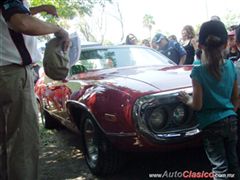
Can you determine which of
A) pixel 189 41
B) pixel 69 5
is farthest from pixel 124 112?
pixel 69 5

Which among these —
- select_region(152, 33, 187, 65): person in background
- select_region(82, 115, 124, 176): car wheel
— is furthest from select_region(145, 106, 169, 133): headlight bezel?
select_region(152, 33, 187, 65): person in background

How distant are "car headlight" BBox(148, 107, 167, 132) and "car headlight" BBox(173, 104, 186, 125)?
0.36 ft

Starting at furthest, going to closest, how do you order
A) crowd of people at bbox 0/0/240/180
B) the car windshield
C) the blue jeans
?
1. the car windshield
2. the blue jeans
3. crowd of people at bbox 0/0/240/180

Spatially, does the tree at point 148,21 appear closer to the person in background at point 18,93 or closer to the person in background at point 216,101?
the person in background at point 216,101

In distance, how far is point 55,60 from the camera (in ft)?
9.20

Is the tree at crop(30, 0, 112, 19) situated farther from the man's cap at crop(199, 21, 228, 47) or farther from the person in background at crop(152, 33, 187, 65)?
the man's cap at crop(199, 21, 228, 47)

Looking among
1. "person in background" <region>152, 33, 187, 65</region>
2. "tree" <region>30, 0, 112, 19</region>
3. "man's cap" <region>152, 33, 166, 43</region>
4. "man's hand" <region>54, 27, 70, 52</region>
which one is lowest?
"person in background" <region>152, 33, 187, 65</region>

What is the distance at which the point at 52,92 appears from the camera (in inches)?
222

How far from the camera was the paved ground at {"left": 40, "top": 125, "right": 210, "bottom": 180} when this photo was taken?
4.19 meters

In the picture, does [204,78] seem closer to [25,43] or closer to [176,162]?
[25,43]

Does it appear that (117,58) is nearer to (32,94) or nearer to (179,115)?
(179,115)

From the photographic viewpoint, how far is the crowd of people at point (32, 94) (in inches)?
98.8

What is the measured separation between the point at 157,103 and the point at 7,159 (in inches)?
56.2

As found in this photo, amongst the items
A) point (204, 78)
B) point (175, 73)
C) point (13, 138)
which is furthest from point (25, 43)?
point (175, 73)
